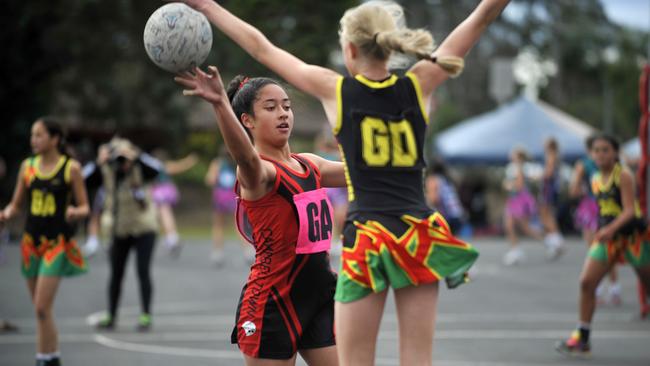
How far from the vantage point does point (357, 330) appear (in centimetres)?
429

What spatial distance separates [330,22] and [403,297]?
92.6 ft

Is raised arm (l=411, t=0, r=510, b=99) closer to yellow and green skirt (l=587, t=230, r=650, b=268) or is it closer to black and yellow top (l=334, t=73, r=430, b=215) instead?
black and yellow top (l=334, t=73, r=430, b=215)

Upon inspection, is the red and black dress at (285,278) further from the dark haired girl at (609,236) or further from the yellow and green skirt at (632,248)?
the yellow and green skirt at (632,248)

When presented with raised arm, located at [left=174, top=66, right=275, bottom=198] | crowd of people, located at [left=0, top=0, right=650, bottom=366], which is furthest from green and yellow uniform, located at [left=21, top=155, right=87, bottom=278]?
raised arm, located at [left=174, top=66, right=275, bottom=198]

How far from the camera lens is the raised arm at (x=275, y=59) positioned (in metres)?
4.41

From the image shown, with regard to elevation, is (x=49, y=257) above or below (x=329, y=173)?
below

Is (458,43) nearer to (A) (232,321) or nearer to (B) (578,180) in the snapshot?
(A) (232,321)

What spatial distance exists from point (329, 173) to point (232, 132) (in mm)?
1135

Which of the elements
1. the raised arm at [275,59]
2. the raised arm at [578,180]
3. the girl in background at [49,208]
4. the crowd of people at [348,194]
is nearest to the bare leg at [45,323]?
the girl in background at [49,208]

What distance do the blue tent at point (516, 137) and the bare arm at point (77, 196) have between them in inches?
740

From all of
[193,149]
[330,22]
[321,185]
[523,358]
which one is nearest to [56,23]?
[330,22]

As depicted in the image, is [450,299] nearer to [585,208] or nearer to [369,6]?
[585,208]

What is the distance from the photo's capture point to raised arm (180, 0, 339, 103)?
4414 millimetres

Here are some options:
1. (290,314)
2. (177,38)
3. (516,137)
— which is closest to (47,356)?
(290,314)
